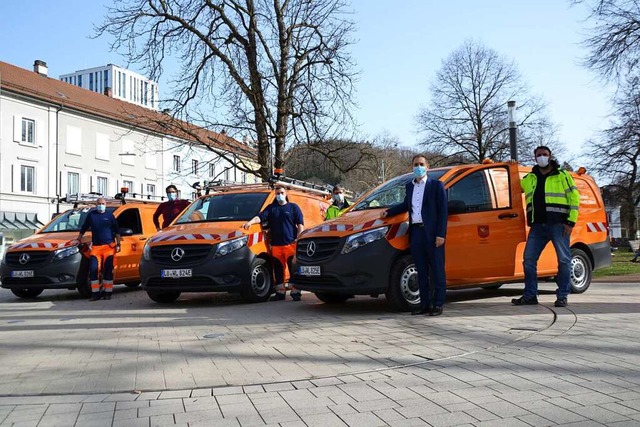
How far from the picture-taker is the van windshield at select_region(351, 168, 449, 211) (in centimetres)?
842

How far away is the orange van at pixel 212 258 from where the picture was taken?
29.6 feet

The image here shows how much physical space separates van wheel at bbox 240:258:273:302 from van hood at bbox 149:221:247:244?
602 millimetres

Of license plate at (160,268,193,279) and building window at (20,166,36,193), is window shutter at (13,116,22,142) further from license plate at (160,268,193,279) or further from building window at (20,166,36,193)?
license plate at (160,268,193,279)

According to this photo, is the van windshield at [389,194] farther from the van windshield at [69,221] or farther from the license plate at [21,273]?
the license plate at [21,273]

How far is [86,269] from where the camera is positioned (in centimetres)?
1146

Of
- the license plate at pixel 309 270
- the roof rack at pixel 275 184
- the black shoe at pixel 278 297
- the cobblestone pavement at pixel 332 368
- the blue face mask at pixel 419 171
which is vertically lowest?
the cobblestone pavement at pixel 332 368

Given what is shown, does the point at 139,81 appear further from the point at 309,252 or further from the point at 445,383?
the point at 445,383

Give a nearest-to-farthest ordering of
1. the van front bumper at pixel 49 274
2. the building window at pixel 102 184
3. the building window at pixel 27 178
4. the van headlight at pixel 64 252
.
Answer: the van front bumper at pixel 49 274 < the van headlight at pixel 64 252 < the building window at pixel 27 178 < the building window at pixel 102 184

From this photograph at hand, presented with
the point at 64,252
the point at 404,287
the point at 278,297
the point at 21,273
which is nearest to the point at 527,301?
the point at 404,287

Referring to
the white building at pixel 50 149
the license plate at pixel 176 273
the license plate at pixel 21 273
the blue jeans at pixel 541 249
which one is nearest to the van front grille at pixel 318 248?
the license plate at pixel 176 273

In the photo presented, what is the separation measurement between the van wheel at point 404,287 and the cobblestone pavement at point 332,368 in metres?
0.24

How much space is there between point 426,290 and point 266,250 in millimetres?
3359

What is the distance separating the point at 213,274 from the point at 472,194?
4058 millimetres

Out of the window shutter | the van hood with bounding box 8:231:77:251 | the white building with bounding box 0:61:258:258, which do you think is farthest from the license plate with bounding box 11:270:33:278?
the window shutter
